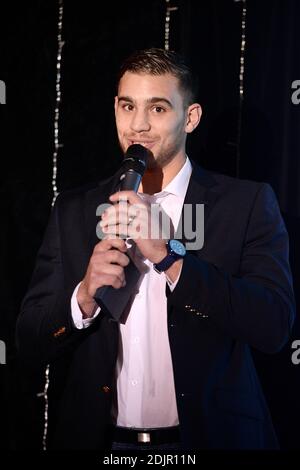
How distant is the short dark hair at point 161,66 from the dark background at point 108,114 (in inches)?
A: 17.9

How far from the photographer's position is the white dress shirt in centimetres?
176

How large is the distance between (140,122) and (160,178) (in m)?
0.23

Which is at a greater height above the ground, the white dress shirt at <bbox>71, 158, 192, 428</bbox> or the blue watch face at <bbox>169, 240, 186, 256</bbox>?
the blue watch face at <bbox>169, 240, 186, 256</bbox>

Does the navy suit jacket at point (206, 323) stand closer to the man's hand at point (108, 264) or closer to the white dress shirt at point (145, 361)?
the white dress shirt at point (145, 361)

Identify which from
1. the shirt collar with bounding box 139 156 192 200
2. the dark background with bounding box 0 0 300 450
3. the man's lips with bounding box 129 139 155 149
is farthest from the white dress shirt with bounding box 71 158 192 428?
the dark background with bounding box 0 0 300 450

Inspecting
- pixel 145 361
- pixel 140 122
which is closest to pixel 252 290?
pixel 145 361

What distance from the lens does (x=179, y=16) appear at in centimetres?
253

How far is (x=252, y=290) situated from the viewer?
165 cm

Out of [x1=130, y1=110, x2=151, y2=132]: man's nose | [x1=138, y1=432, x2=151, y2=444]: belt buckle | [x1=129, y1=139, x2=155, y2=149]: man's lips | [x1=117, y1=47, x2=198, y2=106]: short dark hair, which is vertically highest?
[x1=117, y1=47, x2=198, y2=106]: short dark hair

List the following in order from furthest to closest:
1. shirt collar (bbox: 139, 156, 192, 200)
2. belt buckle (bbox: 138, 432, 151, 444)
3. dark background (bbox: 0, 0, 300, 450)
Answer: dark background (bbox: 0, 0, 300, 450) → shirt collar (bbox: 139, 156, 192, 200) → belt buckle (bbox: 138, 432, 151, 444)

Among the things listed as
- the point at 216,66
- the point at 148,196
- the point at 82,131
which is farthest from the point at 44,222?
the point at 216,66

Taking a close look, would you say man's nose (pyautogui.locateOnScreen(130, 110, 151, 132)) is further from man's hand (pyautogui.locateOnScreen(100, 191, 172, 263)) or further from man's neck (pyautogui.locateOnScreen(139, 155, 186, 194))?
man's hand (pyautogui.locateOnScreen(100, 191, 172, 263))

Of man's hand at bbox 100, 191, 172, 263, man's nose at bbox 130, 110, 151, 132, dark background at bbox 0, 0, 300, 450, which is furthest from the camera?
dark background at bbox 0, 0, 300, 450

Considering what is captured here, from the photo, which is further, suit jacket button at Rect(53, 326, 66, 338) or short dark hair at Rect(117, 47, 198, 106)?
short dark hair at Rect(117, 47, 198, 106)
